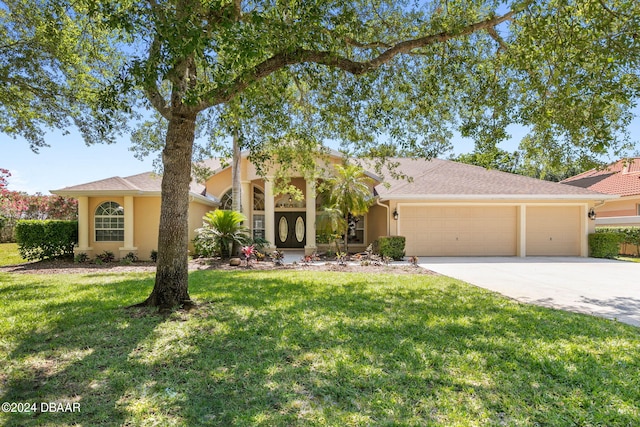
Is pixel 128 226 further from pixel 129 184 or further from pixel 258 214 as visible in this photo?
pixel 258 214

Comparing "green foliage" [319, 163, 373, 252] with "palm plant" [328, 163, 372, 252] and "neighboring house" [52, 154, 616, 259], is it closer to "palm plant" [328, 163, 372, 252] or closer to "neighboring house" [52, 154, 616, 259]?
"palm plant" [328, 163, 372, 252]

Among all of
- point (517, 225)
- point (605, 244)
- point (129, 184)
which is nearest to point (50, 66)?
point (129, 184)

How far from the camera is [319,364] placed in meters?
3.77

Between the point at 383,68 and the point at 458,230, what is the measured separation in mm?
9667

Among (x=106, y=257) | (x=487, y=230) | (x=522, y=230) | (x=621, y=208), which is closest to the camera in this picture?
(x=106, y=257)

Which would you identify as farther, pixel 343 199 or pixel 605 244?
pixel 605 244

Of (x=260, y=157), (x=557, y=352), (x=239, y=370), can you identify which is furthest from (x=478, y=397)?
(x=260, y=157)

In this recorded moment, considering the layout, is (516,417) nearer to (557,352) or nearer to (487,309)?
(557,352)

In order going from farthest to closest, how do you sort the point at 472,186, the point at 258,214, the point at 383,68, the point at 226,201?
the point at 258,214 → the point at 226,201 → the point at 472,186 → the point at 383,68

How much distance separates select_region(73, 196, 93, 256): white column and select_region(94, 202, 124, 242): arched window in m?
0.37

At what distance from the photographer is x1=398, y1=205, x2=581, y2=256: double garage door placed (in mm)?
15602

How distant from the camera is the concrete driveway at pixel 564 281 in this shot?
6.70m

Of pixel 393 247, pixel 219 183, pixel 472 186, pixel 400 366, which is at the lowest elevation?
pixel 400 366

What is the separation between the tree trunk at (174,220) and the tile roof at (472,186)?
30.7ft
